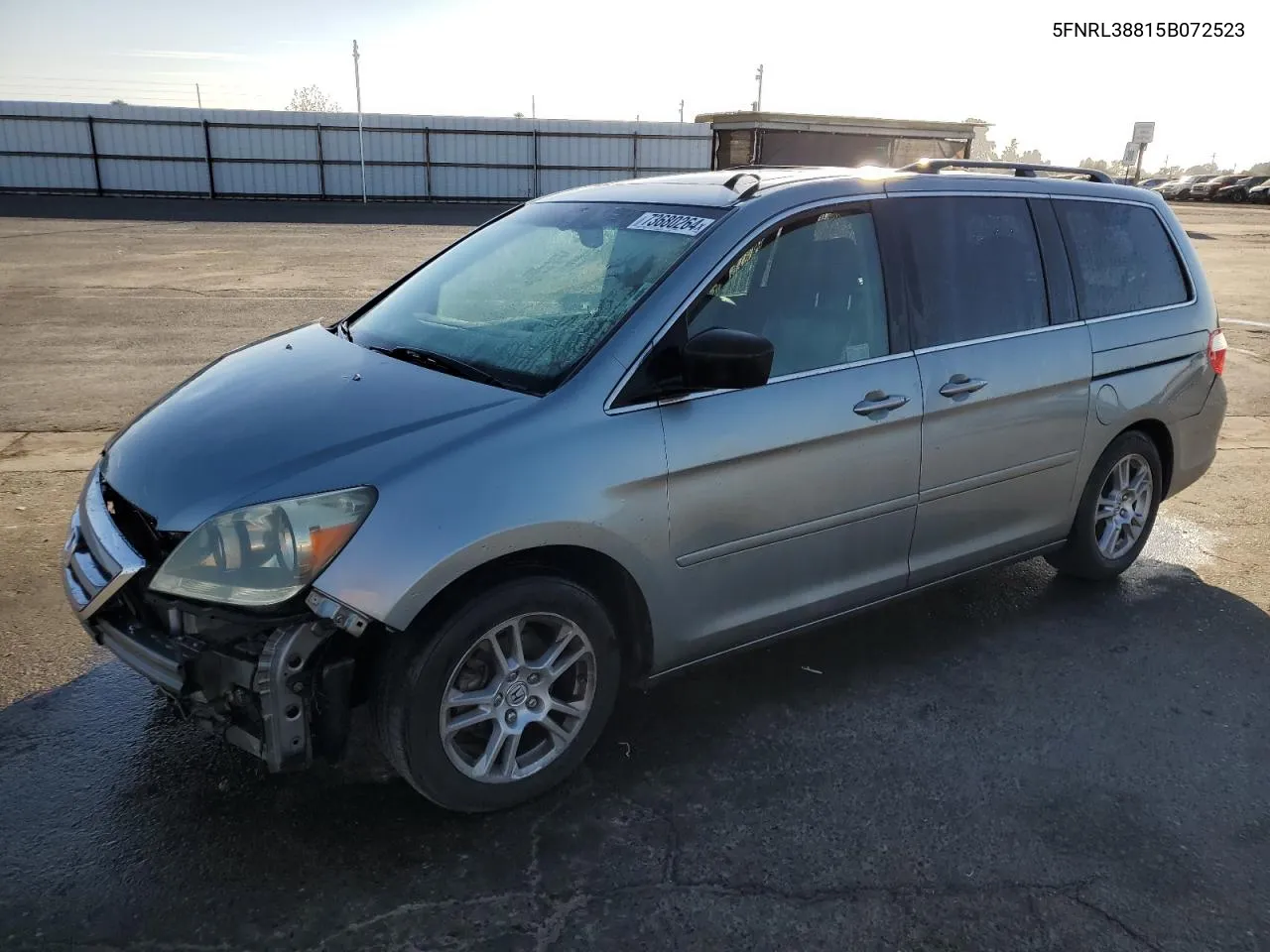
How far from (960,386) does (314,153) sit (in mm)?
31290

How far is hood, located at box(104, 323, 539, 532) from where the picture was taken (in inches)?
106

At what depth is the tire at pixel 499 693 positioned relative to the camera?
2693mm

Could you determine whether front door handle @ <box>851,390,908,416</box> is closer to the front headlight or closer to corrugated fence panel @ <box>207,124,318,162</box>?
the front headlight

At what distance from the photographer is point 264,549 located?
8.50 feet

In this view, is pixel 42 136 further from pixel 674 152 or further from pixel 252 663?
pixel 252 663

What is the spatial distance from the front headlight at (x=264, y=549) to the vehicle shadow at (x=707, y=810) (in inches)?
30.5

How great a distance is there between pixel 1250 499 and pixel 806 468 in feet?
13.7

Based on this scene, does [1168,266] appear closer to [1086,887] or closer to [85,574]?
[1086,887]

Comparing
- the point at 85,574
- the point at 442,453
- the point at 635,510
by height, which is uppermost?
the point at 442,453

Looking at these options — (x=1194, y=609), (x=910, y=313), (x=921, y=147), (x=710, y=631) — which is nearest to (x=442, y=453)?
(x=710, y=631)

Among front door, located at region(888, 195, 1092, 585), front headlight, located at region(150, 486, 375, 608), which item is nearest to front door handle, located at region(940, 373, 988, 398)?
front door, located at region(888, 195, 1092, 585)

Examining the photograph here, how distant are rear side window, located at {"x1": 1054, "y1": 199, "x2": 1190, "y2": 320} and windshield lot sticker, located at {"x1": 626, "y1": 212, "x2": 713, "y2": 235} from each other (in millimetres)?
1863

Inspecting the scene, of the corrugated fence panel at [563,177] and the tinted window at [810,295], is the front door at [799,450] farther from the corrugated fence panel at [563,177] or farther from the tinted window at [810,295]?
Answer: the corrugated fence panel at [563,177]

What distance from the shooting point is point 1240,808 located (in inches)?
123
